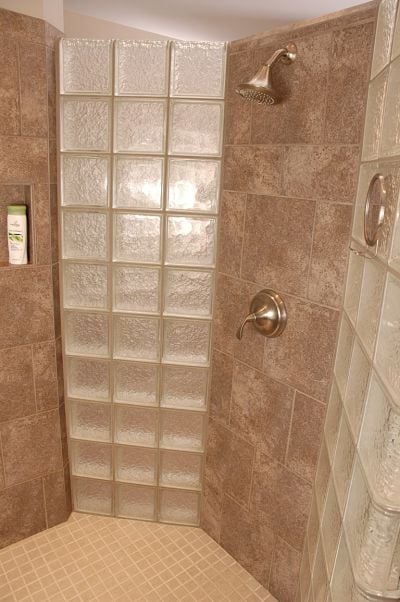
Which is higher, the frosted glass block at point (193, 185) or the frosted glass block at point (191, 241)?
the frosted glass block at point (193, 185)

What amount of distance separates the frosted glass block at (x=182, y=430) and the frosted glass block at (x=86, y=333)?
0.34 m

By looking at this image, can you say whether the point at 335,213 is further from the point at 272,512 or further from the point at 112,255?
the point at 272,512

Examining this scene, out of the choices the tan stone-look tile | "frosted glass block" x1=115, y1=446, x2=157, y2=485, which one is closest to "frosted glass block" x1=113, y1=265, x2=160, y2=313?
the tan stone-look tile

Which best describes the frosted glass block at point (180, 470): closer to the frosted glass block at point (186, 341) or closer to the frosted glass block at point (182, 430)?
the frosted glass block at point (182, 430)

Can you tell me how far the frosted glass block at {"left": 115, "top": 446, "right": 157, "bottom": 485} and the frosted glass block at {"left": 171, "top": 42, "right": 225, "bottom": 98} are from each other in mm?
1262

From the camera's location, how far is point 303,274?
4.21 feet

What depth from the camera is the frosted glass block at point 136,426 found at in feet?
5.65

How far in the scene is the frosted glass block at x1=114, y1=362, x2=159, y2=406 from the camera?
1676 millimetres

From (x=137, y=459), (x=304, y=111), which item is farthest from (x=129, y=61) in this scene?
(x=137, y=459)

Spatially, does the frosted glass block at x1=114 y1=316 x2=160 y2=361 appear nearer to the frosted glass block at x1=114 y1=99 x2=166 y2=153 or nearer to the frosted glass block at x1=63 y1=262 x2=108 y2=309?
the frosted glass block at x1=63 y1=262 x2=108 y2=309

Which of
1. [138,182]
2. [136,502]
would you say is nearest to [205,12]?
[138,182]

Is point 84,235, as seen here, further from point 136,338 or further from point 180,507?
point 180,507

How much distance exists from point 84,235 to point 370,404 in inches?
42.7

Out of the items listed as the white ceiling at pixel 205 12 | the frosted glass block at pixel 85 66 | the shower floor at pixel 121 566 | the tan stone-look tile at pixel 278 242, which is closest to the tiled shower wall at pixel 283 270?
the tan stone-look tile at pixel 278 242
